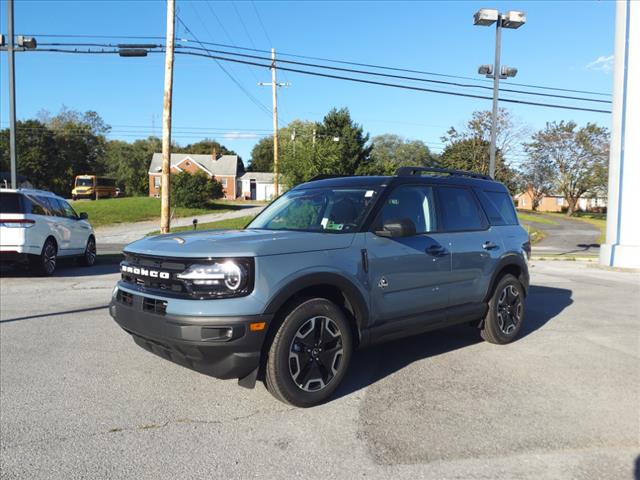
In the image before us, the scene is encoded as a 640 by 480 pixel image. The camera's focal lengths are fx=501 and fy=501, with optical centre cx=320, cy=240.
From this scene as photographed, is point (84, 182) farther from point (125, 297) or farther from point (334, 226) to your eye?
point (334, 226)

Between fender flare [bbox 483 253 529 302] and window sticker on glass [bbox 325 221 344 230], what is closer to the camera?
window sticker on glass [bbox 325 221 344 230]

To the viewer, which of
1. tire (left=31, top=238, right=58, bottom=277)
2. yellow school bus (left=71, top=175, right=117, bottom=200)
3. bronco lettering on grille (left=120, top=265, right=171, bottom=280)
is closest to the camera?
bronco lettering on grille (left=120, top=265, right=171, bottom=280)

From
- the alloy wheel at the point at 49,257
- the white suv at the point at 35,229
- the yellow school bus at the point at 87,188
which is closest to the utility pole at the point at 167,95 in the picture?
the white suv at the point at 35,229

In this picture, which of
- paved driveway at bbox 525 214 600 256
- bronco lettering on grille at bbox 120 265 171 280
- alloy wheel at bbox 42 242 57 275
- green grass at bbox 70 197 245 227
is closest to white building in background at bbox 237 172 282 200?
green grass at bbox 70 197 245 227

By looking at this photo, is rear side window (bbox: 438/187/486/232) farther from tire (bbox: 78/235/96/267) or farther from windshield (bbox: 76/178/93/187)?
windshield (bbox: 76/178/93/187)

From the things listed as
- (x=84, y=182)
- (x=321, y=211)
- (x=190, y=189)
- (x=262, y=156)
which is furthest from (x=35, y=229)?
(x=262, y=156)

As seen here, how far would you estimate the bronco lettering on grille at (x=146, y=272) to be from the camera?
379 cm

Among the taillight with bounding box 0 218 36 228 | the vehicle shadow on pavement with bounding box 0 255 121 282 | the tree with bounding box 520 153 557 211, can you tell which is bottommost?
the vehicle shadow on pavement with bounding box 0 255 121 282

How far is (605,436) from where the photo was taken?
351 centimetres

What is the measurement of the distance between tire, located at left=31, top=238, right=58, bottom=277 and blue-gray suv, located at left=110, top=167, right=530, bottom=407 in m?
7.62

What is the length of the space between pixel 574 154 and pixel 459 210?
63.2 m

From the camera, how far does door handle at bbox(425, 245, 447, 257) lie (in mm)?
4777

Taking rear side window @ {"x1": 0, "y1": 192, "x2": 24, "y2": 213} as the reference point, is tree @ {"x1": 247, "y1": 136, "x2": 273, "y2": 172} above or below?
above

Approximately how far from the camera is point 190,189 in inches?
1629
